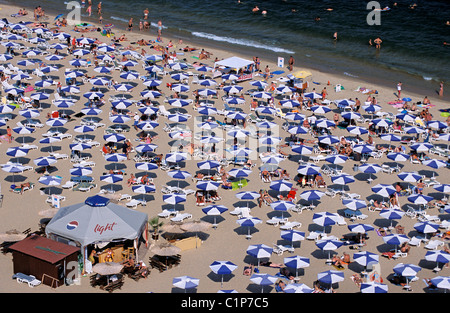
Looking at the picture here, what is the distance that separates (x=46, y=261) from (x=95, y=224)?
231 centimetres

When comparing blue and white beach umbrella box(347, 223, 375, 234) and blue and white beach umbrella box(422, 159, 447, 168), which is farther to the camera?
blue and white beach umbrella box(422, 159, 447, 168)

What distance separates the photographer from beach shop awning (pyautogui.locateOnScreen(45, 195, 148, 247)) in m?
21.7

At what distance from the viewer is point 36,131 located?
3444 cm

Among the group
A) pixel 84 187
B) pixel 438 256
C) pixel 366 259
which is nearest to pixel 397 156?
pixel 438 256

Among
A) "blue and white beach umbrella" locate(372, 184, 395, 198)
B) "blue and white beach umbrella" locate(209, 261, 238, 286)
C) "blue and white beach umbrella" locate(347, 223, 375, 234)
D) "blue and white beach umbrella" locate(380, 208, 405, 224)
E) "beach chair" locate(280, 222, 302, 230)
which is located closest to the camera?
"blue and white beach umbrella" locate(209, 261, 238, 286)

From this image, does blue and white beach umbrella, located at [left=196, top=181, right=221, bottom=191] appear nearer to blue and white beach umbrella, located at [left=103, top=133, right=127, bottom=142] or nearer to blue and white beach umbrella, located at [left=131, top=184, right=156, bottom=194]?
blue and white beach umbrella, located at [left=131, top=184, right=156, bottom=194]

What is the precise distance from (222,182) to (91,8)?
46.9 metres

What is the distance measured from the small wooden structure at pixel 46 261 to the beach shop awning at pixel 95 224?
63 centimetres

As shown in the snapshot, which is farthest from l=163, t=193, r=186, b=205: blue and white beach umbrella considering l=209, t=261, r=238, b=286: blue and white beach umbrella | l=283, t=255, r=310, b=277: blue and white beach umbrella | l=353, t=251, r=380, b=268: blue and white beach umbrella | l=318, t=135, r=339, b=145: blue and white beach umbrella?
l=318, t=135, r=339, b=145: blue and white beach umbrella

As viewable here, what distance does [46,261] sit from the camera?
20469 mm

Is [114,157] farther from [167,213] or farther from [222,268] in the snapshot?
[222,268]

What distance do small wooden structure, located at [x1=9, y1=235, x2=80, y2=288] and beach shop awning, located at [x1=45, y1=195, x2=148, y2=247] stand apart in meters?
0.63

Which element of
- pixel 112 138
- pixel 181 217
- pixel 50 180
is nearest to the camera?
pixel 181 217
